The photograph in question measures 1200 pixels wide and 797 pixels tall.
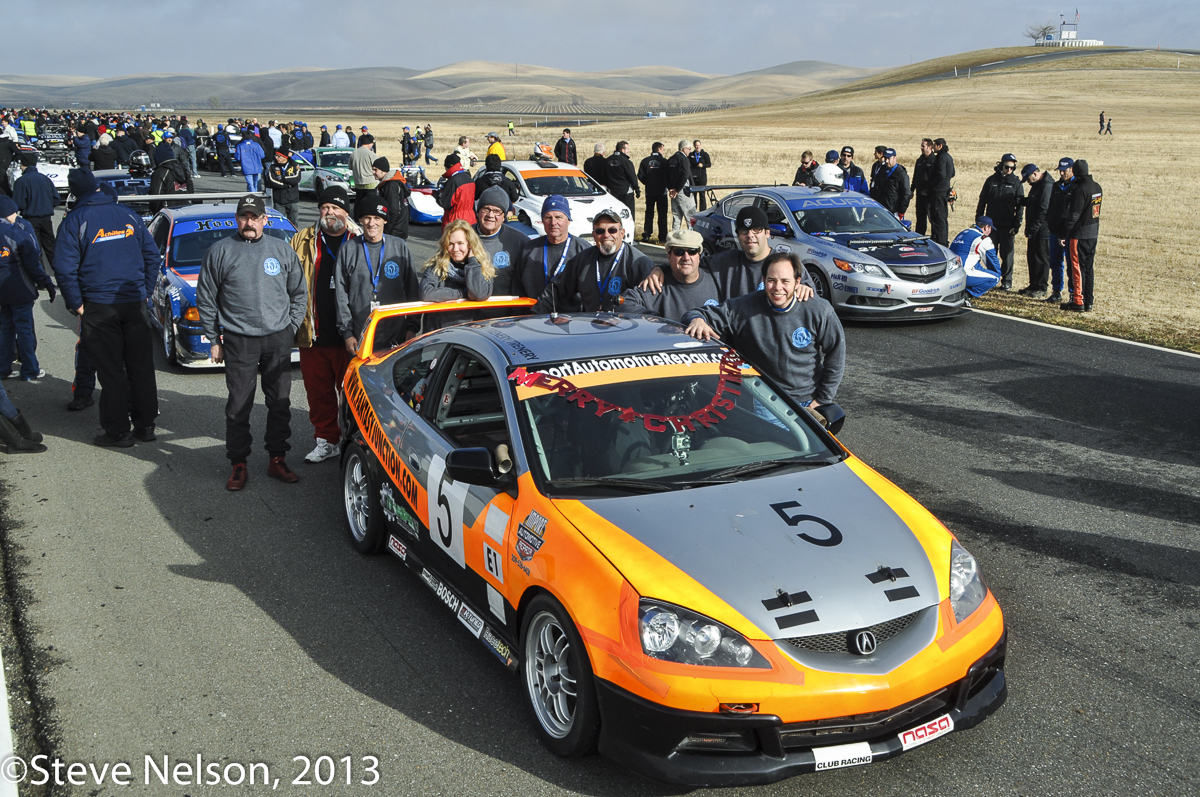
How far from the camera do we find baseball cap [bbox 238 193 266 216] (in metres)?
6.67

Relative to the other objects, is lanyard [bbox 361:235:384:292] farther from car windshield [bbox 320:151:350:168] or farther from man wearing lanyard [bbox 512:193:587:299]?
car windshield [bbox 320:151:350:168]

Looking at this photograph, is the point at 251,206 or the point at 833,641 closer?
the point at 833,641

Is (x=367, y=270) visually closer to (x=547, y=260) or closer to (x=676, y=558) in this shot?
(x=547, y=260)

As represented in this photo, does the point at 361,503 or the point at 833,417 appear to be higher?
→ the point at 833,417

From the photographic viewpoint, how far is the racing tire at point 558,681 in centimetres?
352

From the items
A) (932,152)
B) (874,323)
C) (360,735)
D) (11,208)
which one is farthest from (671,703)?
(932,152)

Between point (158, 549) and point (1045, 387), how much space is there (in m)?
7.83

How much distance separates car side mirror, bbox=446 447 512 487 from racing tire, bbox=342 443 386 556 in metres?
1.42

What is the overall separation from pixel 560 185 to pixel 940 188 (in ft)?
23.2

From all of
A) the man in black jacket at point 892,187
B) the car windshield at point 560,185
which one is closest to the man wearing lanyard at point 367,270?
the car windshield at point 560,185

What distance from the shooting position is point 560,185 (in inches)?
758

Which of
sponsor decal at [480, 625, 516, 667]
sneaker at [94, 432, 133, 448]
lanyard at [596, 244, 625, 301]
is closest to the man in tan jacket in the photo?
sneaker at [94, 432, 133, 448]

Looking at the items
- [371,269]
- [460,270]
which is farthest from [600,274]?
[371,269]

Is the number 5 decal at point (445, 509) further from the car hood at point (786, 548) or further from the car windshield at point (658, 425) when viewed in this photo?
the car hood at point (786, 548)
